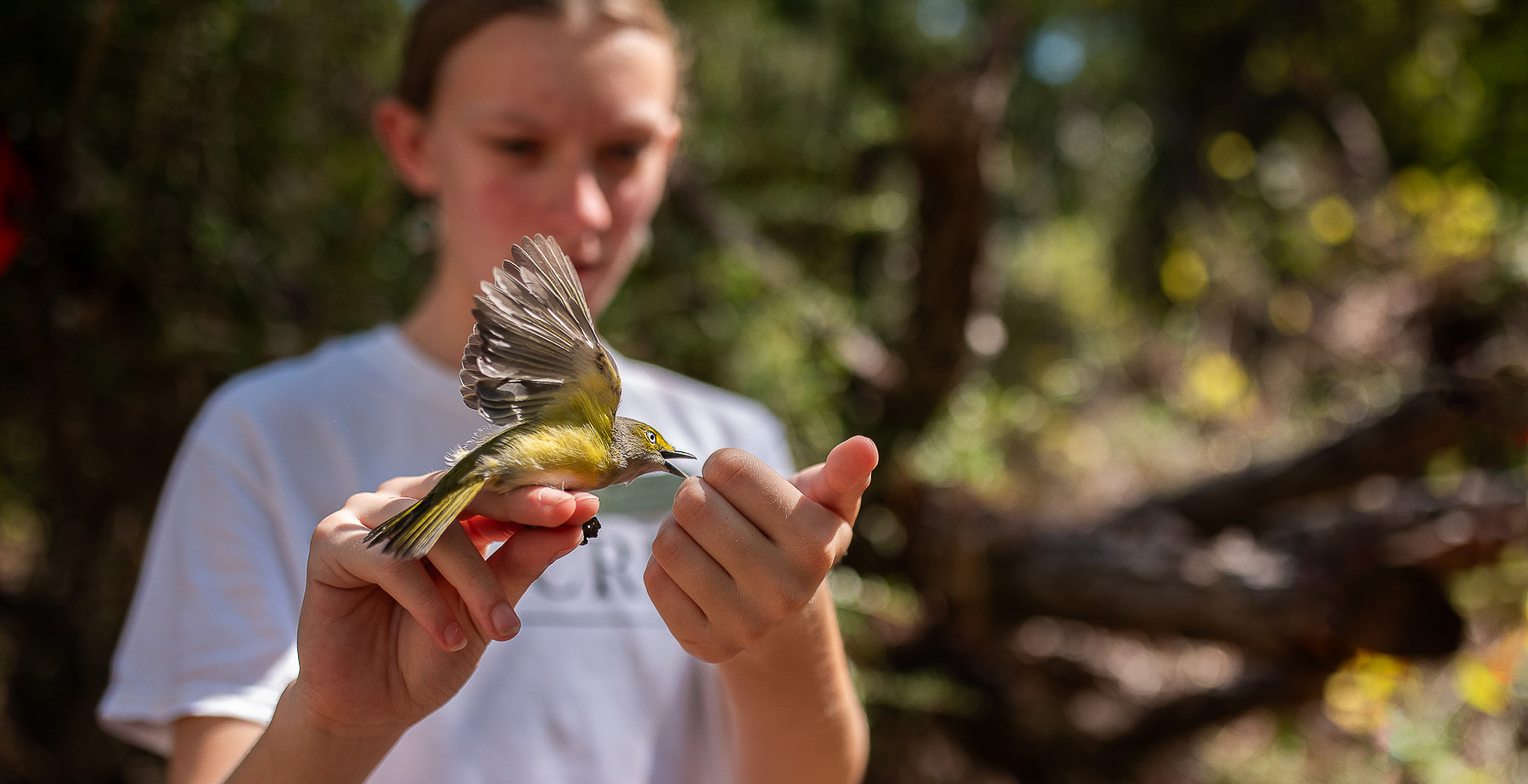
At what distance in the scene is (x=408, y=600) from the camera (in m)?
0.73

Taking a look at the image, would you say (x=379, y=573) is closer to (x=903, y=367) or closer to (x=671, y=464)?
(x=671, y=464)

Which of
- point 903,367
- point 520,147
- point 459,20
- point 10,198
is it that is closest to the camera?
point 520,147

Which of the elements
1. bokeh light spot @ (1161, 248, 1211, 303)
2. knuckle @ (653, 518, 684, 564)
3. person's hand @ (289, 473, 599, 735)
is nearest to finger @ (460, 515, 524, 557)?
person's hand @ (289, 473, 599, 735)

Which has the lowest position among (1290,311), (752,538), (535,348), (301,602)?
(1290,311)

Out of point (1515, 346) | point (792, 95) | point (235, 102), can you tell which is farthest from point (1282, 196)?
point (235, 102)

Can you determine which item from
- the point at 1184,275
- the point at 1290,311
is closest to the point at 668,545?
the point at 1184,275

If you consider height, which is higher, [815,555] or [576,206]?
[576,206]

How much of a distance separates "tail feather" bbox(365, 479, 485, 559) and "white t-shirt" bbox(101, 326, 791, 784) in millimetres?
555

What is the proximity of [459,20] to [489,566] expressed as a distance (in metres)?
0.89

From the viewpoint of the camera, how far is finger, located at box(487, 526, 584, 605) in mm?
759

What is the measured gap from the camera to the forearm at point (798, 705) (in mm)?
1012

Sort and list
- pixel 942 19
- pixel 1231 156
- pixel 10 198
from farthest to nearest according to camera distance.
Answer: pixel 1231 156, pixel 942 19, pixel 10 198

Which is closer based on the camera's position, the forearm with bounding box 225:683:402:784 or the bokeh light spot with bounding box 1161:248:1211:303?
the forearm with bounding box 225:683:402:784

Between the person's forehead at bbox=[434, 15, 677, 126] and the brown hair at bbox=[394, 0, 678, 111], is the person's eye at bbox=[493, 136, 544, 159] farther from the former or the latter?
the brown hair at bbox=[394, 0, 678, 111]
